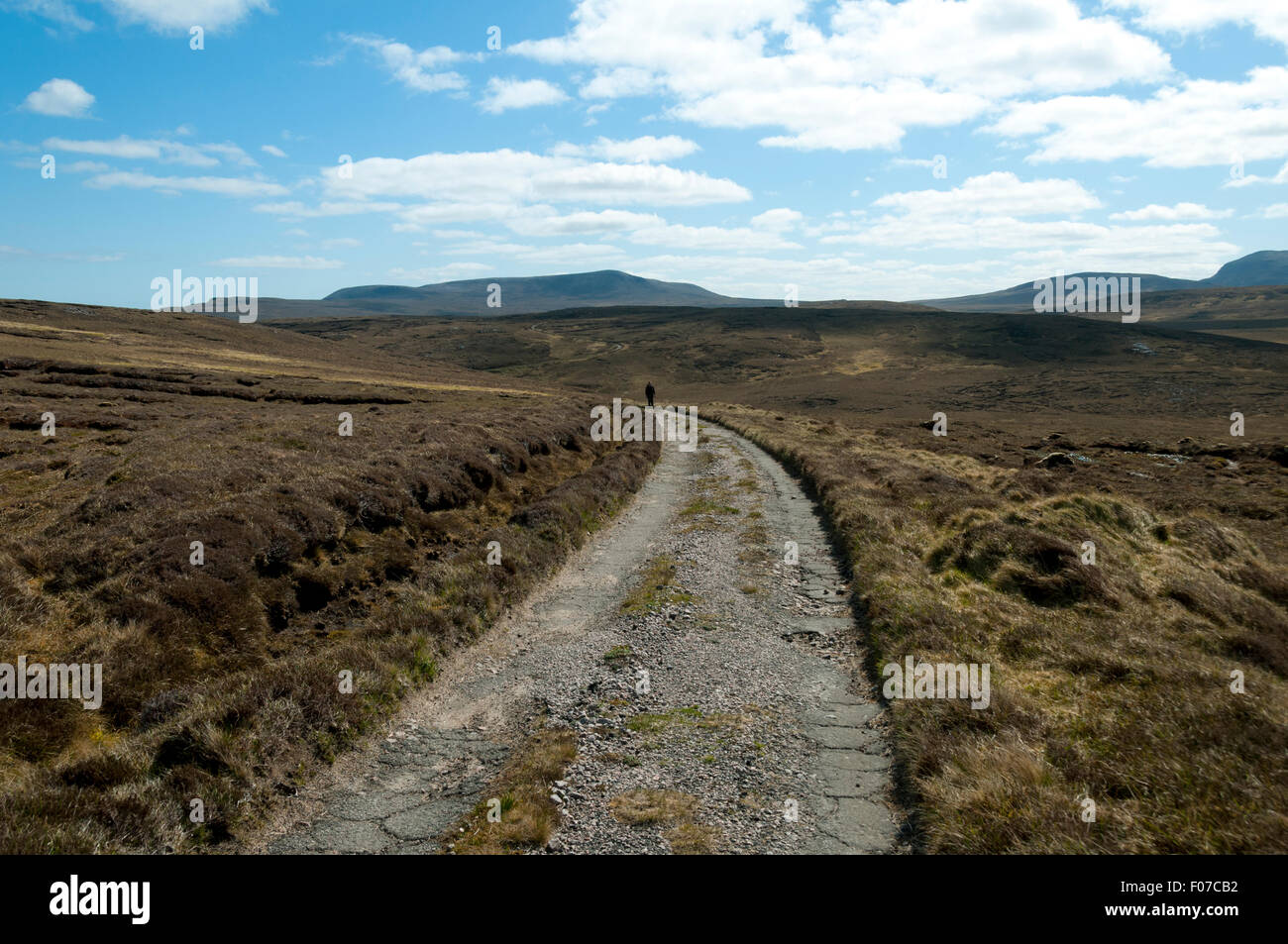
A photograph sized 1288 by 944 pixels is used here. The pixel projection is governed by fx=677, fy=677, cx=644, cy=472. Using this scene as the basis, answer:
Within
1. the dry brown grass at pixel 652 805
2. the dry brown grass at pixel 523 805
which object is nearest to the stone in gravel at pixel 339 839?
the dry brown grass at pixel 523 805

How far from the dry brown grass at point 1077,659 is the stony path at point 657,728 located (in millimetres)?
917

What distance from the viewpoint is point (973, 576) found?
1570cm

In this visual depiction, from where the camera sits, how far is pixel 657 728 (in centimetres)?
967

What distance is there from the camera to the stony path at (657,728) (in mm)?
7316

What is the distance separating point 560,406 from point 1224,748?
48.8 metres

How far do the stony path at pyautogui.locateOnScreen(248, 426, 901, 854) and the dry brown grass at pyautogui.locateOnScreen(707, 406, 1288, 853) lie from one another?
92 centimetres

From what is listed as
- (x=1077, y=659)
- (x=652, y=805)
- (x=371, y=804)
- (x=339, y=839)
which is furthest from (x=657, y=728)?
(x=1077, y=659)

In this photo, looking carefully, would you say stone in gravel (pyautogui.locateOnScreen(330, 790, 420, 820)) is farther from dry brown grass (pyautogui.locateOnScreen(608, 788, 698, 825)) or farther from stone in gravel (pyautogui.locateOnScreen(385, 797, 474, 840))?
dry brown grass (pyautogui.locateOnScreen(608, 788, 698, 825))

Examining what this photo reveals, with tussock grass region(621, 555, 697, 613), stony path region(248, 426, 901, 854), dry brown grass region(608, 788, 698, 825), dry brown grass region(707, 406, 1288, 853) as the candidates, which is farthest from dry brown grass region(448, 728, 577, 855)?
tussock grass region(621, 555, 697, 613)

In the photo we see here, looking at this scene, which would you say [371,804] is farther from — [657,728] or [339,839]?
[657,728]

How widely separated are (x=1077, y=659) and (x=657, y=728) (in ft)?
21.7

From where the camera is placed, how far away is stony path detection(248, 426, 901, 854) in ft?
24.0

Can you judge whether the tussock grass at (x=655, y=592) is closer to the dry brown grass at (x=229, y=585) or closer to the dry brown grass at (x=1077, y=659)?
the dry brown grass at (x=229, y=585)
